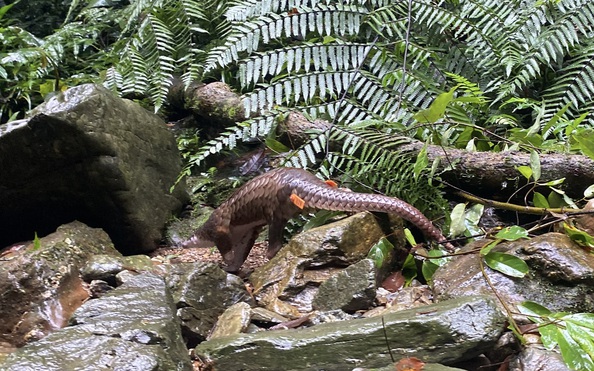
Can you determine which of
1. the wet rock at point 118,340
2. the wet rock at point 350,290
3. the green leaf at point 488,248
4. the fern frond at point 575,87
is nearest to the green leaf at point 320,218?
the wet rock at point 350,290

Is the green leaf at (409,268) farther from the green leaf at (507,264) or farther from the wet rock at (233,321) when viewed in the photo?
the wet rock at (233,321)

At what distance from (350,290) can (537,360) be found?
0.69 metres

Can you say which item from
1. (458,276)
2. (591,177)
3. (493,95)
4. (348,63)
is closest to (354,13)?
(348,63)

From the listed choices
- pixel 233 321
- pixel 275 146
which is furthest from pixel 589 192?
pixel 275 146

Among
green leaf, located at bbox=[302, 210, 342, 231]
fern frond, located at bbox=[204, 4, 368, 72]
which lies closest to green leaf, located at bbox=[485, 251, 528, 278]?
green leaf, located at bbox=[302, 210, 342, 231]

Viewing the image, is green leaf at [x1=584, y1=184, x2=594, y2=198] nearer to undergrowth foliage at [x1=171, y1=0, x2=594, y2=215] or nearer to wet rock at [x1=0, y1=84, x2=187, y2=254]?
undergrowth foliage at [x1=171, y1=0, x2=594, y2=215]

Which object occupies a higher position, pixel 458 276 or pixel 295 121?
pixel 295 121

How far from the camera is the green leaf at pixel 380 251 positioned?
2.27m

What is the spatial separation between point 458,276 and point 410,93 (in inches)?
52.0

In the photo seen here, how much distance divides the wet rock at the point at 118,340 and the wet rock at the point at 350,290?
0.57 meters

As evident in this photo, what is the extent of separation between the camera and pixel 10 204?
3004 mm

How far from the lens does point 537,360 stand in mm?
1590

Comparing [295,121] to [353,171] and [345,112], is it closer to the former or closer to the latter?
[345,112]

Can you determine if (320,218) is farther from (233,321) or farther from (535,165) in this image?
→ (535,165)
